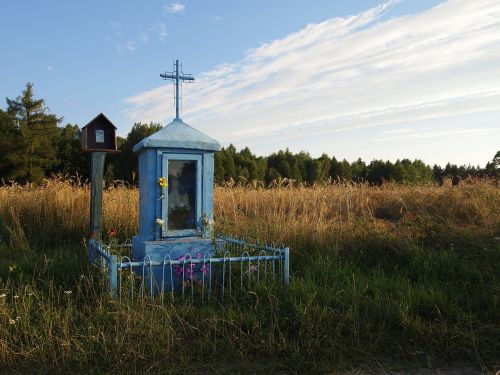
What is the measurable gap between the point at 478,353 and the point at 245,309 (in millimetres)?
2017

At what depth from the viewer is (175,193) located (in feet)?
17.3

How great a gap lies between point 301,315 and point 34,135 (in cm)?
2957

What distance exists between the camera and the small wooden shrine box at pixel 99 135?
6.65 m

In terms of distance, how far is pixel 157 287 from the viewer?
15.3 ft

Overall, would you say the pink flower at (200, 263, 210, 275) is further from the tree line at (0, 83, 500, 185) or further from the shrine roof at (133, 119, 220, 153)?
the tree line at (0, 83, 500, 185)

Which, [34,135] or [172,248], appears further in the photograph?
[34,135]

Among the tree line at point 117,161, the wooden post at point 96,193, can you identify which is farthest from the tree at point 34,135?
the wooden post at point 96,193

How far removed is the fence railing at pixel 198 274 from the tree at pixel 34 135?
23577 millimetres

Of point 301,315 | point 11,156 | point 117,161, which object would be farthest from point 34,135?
point 301,315

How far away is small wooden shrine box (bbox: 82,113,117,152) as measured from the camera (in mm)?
6652

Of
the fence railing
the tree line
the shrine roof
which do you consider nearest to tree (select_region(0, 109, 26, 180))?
the tree line

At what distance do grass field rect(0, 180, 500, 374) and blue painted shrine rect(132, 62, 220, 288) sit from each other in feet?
2.60

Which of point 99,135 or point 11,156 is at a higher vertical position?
point 11,156

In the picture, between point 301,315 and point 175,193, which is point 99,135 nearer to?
point 175,193
